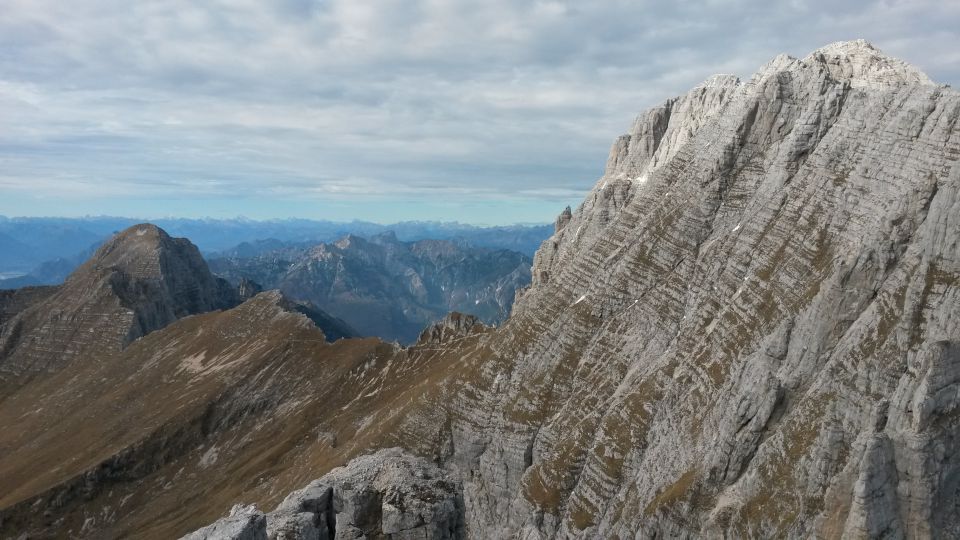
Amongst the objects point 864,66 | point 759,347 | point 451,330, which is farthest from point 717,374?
point 451,330

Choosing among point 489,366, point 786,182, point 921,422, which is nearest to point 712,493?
point 921,422

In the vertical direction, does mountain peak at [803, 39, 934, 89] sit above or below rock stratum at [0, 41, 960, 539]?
above

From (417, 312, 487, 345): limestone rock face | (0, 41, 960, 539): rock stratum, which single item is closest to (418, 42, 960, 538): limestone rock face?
(0, 41, 960, 539): rock stratum

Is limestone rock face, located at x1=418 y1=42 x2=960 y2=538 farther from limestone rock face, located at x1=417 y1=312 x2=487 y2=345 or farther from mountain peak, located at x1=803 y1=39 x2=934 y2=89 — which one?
limestone rock face, located at x1=417 y1=312 x2=487 y2=345

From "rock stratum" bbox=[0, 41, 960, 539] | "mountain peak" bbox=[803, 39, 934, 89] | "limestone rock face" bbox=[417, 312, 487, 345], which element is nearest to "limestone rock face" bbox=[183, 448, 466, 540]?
"rock stratum" bbox=[0, 41, 960, 539]

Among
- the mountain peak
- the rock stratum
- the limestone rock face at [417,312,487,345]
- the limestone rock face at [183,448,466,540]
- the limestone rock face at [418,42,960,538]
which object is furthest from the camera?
the limestone rock face at [417,312,487,345]

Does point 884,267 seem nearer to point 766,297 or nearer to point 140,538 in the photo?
point 766,297

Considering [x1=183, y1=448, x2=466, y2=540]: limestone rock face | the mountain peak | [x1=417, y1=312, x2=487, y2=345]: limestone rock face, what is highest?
the mountain peak

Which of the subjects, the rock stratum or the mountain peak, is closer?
the rock stratum

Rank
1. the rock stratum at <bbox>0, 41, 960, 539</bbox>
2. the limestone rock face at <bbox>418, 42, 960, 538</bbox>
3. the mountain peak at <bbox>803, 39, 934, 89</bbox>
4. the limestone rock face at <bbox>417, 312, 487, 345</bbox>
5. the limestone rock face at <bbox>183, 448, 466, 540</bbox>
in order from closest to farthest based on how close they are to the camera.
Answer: the limestone rock face at <bbox>183, 448, 466, 540</bbox>
the rock stratum at <bbox>0, 41, 960, 539</bbox>
the limestone rock face at <bbox>418, 42, 960, 538</bbox>
the mountain peak at <bbox>803, 39, 934, 89</bbox>
the limestone rock face at <bbox>417, 312, 487, 345</bbox>
